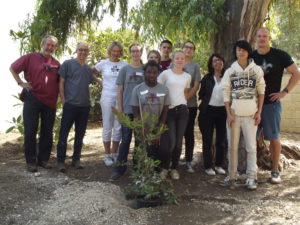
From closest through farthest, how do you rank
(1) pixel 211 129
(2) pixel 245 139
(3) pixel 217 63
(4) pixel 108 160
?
(2) pixel 245 139 < (3) pixel 217 63 < (1) pixel 211 129 < (4) pixel 108 160

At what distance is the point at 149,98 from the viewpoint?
4.84m

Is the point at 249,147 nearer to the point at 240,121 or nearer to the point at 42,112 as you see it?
the point at 240,121

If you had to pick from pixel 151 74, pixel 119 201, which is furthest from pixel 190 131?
pixel 119 201

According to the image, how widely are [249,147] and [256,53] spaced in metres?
1.27

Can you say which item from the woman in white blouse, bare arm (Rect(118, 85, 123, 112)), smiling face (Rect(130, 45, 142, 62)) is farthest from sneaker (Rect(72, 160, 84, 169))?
smiling face (Rect(130, 45, 142, 62))

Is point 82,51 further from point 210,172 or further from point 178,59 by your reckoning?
point 210,172

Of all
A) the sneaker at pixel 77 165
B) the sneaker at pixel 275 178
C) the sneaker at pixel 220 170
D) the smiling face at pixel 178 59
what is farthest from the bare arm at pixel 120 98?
the sneaker at pixel 275 178

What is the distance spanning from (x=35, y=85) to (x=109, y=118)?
1.16 metres

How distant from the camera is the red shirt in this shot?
18.8 feet

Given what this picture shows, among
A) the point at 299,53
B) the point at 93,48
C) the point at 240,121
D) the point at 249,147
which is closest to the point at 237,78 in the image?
the point at 240,121

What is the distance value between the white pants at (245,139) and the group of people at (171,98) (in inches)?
0.5

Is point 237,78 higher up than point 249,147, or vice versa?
point 237,78

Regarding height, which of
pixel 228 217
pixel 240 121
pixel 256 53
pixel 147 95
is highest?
pixel 256 53

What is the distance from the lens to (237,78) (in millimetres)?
4965
